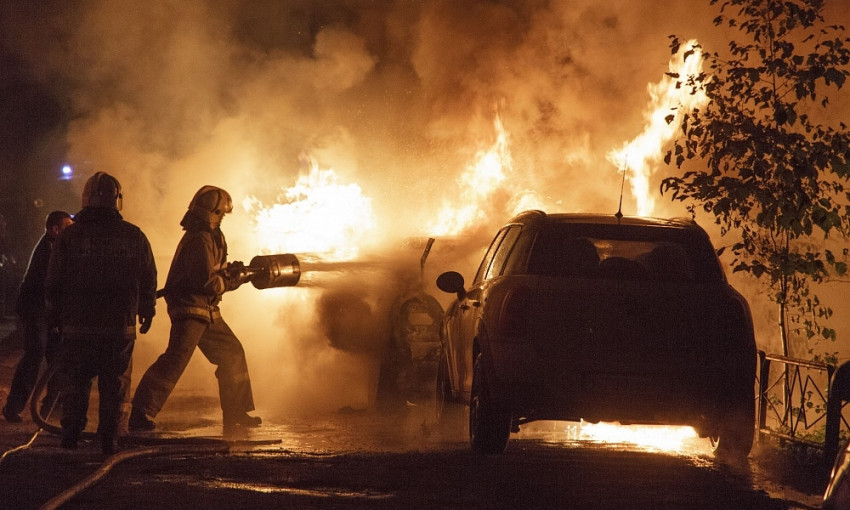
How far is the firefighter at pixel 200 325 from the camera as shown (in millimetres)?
10203

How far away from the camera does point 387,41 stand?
67.8ft

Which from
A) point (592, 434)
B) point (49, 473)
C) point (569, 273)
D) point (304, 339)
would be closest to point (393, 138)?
point (304, 339)

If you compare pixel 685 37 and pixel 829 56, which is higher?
pixel 685 37

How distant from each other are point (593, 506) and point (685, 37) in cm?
1051

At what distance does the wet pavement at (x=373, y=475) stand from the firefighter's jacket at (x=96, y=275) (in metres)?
0.89

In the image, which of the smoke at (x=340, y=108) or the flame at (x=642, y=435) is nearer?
the flame at (x=642, y=435)

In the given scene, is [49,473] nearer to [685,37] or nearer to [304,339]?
[304,339]

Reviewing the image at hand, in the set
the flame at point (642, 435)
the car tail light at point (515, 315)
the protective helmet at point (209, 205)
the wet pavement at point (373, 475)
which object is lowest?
the wet pavement at point (373, 475)

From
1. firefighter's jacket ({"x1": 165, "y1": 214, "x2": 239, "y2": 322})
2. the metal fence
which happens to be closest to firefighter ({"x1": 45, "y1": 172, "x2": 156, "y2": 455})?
firefighter's jacket ({"x1": 165, "y1": 214, "x2": 239, "y2": 322})

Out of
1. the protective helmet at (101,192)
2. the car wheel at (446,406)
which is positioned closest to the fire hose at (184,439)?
the protective helmet at (101,192)

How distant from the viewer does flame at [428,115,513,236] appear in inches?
611

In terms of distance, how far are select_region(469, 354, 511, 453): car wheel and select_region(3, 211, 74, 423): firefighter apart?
12.8 ft

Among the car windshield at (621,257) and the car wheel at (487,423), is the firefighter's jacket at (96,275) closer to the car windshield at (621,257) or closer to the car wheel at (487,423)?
the car wheel at (487,423)

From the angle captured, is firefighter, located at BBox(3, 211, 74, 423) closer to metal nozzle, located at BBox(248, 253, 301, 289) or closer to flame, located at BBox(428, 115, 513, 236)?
metal nozzle, located at BBox(248, 253, 301, 289)
